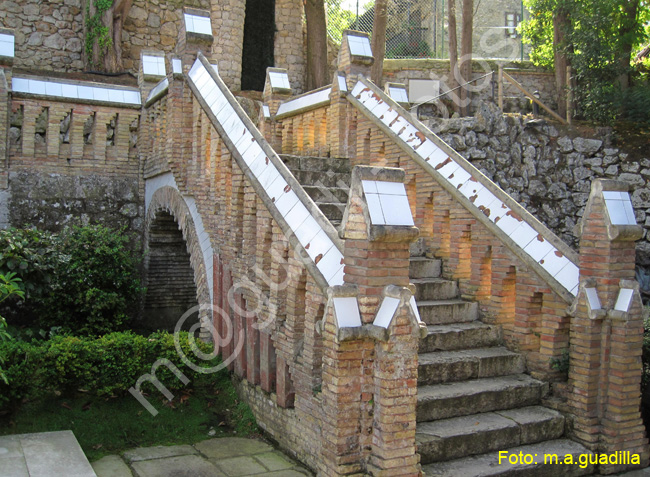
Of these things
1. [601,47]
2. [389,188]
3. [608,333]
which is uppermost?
[601,47]

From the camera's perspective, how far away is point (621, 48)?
45.3 ft

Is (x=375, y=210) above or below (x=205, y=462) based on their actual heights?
above

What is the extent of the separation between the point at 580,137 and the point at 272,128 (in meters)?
6.82

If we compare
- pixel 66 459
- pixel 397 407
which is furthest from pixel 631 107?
pixel 66 459

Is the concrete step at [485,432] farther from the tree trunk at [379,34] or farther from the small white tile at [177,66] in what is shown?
the tree trunk at [379,34]

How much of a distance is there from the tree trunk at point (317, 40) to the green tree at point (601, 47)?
17.9 ft

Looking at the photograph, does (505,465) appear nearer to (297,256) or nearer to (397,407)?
(397,407)

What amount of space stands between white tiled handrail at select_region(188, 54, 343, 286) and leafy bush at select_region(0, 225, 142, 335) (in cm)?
246

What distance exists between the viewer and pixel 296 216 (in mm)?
4918

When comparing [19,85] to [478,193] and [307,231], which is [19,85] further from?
[478,193]

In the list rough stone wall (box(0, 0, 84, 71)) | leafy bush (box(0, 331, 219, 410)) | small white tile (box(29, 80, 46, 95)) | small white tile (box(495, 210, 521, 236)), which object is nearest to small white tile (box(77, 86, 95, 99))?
small white tile (box(29, 80, 46, 95))

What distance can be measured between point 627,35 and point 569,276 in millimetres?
10500

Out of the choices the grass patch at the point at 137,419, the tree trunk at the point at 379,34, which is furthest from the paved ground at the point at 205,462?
the tree trunk at the point at 379,34

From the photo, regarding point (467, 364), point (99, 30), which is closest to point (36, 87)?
point (99, 30)
